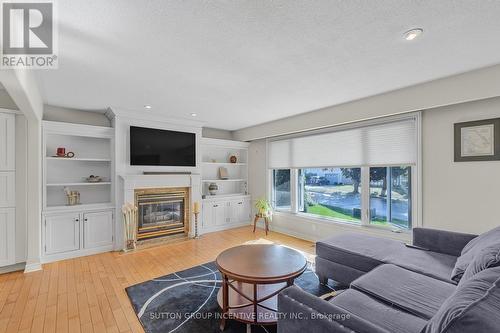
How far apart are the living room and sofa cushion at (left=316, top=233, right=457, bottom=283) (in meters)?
0.02

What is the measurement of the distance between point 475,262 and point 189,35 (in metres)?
2.59

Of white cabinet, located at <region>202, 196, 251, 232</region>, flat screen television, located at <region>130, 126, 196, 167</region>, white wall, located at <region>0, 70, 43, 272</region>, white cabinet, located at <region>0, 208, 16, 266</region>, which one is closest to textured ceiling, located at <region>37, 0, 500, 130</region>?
white wall, located at <region>0, 70, 43, 272</region>

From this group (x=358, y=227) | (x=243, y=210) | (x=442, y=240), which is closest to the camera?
(x=442, y=240)

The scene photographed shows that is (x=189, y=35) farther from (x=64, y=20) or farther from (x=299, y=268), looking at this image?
(x=299, y=268)

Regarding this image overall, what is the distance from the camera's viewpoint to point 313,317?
4.04 feet

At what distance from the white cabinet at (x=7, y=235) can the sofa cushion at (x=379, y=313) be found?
4099 millimetres

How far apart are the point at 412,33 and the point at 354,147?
234 centimetres

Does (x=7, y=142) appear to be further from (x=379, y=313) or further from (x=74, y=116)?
(x=379, y=313)

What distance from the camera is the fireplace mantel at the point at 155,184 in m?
4.02

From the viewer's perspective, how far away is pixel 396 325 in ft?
4.42

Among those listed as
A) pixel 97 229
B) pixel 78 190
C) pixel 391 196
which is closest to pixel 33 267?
pixel 97 229

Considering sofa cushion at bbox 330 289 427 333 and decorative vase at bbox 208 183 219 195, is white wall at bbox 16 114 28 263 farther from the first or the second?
sofa cushion at bbox 330 289 427 333

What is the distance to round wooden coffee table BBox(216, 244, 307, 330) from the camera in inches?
75.9

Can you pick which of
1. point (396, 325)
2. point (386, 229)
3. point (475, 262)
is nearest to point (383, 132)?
point (386, 229)
